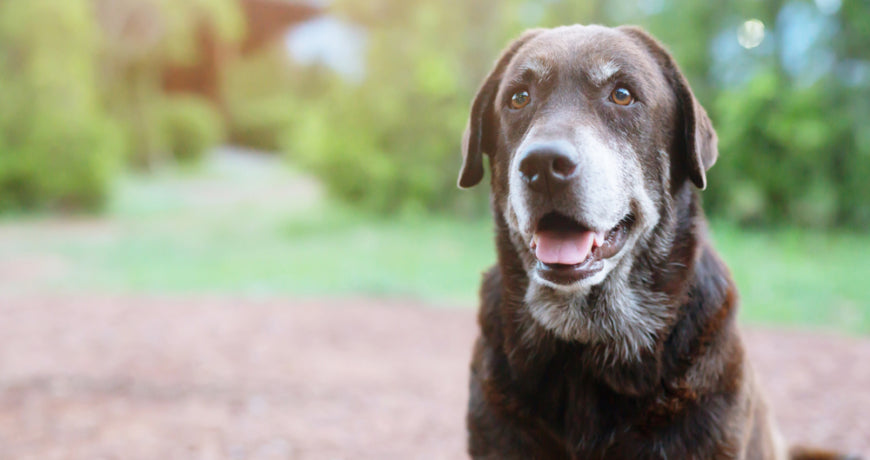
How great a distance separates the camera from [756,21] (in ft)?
34.3

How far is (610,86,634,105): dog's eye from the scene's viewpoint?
2.40 meters

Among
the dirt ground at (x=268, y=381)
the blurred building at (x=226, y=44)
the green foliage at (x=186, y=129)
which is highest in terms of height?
the blurred building at (x=226, y=44)

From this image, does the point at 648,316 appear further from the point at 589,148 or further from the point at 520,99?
the point at 520,99

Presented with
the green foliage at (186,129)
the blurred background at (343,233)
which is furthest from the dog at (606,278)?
the green foliage at (186,129)

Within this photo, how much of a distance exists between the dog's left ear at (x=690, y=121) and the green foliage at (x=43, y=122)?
14454 mm

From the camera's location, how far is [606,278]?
2471mm

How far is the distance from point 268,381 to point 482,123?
3.37 meters

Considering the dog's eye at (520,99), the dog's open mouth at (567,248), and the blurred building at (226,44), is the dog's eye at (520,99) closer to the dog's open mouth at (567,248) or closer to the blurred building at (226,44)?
the dog's open mouth at (567,248)

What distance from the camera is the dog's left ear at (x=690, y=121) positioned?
2480 millimetres

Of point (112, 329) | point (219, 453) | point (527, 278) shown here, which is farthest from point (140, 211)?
point (527, 278)

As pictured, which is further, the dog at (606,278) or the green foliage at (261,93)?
the green foliage at (261,93)

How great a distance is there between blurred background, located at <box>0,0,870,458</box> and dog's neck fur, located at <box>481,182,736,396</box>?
1.99 m

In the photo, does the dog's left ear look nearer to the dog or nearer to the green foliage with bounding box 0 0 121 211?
the dog

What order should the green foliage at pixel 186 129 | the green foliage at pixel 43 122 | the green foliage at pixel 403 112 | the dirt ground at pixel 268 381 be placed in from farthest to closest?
the green foliage at pixel 186 129 → the green foliage at pixel 43 122 → the green foliage at pixel 403 112 → the dirt ground at pixel 268 381
